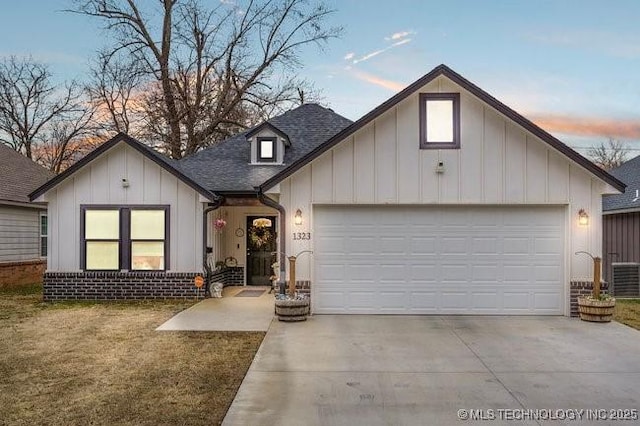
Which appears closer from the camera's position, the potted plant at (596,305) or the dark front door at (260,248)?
the potted plant at (596,305)

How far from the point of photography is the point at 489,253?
388 inches

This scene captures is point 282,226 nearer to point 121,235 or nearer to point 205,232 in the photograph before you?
point 205,232

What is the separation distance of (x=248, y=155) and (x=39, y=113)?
1936cm

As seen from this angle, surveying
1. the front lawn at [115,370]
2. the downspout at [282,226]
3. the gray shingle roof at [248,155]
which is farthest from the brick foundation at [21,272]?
the downspout at [282,226]

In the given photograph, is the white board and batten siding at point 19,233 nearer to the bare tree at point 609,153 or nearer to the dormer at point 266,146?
the dormer at point 266,146

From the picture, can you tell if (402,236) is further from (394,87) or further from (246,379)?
(394,87)

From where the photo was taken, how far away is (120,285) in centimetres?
1195

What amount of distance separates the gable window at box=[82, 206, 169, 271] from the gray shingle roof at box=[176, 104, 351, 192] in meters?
1.72

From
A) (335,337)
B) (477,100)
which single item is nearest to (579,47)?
(477,100)

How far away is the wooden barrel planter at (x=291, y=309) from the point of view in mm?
9031

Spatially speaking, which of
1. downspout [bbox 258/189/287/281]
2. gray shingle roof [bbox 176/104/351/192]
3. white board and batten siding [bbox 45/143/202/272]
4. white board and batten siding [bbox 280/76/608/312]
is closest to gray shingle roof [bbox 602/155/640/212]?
white board and batten siding [bbox 280/76/608/312]

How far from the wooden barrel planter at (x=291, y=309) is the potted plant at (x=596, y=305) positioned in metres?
5.32

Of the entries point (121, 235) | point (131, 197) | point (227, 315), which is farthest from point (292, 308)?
point (131, 197)

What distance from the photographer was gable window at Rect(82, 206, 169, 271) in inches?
472
